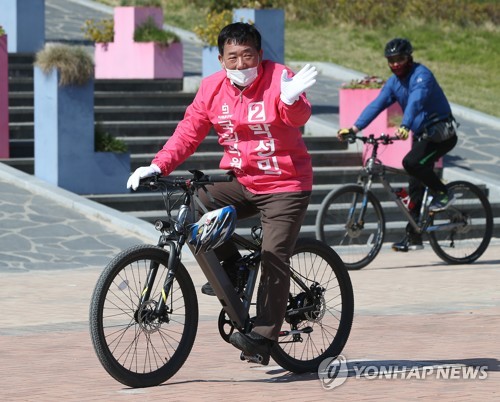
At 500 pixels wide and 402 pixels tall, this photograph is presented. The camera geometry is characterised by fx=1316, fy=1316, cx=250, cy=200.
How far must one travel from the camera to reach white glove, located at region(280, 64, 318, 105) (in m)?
6.37

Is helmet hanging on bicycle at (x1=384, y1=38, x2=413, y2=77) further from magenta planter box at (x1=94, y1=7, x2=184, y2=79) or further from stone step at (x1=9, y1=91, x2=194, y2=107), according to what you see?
magenta planter box at (x1=94, y1=7, x2=184, y2=79)

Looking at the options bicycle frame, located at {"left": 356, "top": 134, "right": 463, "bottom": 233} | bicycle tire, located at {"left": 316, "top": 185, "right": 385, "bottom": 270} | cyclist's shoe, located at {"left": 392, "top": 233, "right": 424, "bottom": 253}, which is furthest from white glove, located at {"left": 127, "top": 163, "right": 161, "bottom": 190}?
cyclist's shoe, located at {"left": 392, "top": 233, "right": 424, "bottom": 253}

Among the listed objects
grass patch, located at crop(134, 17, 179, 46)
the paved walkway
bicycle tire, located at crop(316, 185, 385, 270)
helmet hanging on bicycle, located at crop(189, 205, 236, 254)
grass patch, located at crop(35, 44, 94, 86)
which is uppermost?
grass patch, located at crop(134, 17, 179, 46)

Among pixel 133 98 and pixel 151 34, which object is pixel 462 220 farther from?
pixel 151 34

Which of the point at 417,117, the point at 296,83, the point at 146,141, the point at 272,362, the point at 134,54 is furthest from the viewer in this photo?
the point at 134,54

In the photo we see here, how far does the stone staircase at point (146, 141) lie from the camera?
14047 mm

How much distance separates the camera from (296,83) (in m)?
6.41

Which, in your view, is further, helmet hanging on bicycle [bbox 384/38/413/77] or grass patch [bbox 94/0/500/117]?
grass patch [bbox 94/0/500/117]

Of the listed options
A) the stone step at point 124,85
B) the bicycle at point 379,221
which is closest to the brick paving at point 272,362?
the bicycle at point 379,221

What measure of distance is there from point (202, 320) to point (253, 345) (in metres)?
2.28

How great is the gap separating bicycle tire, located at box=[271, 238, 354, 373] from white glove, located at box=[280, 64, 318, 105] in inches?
36.8

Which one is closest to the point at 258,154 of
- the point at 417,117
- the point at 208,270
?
the point at 208,270

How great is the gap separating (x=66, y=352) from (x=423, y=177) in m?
5.01

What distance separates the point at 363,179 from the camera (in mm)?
11797
